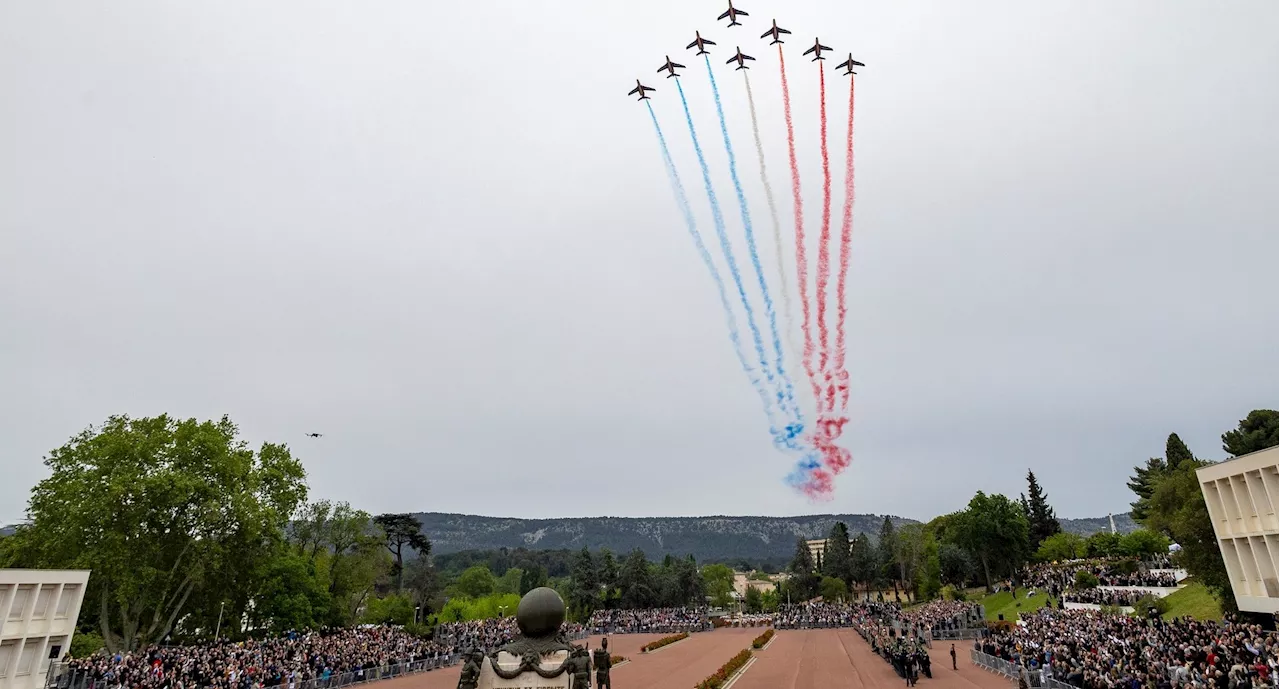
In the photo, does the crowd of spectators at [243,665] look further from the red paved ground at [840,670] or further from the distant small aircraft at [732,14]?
the distant small aircraft at [732,14]

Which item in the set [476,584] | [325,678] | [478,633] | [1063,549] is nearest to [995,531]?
[1063,549]

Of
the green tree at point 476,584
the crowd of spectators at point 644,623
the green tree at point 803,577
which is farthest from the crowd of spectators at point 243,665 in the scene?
the green tree at point 476,584

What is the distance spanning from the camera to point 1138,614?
42.6m

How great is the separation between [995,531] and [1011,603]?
39.8ft

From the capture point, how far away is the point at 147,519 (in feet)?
133

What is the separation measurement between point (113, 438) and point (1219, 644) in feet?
169

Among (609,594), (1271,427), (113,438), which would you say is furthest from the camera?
(609,594)

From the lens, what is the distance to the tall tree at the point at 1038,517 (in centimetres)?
10338

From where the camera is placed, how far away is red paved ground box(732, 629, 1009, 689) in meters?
30.8

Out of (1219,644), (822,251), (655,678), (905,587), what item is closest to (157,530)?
(655,678)

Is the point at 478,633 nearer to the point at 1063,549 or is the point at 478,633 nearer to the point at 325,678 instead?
the point at 325,678

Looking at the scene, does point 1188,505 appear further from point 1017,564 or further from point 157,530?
point 157,530

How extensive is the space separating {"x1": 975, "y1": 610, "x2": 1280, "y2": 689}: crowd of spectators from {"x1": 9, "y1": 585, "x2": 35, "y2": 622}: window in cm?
4133

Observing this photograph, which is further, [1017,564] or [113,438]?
[1017,564]
